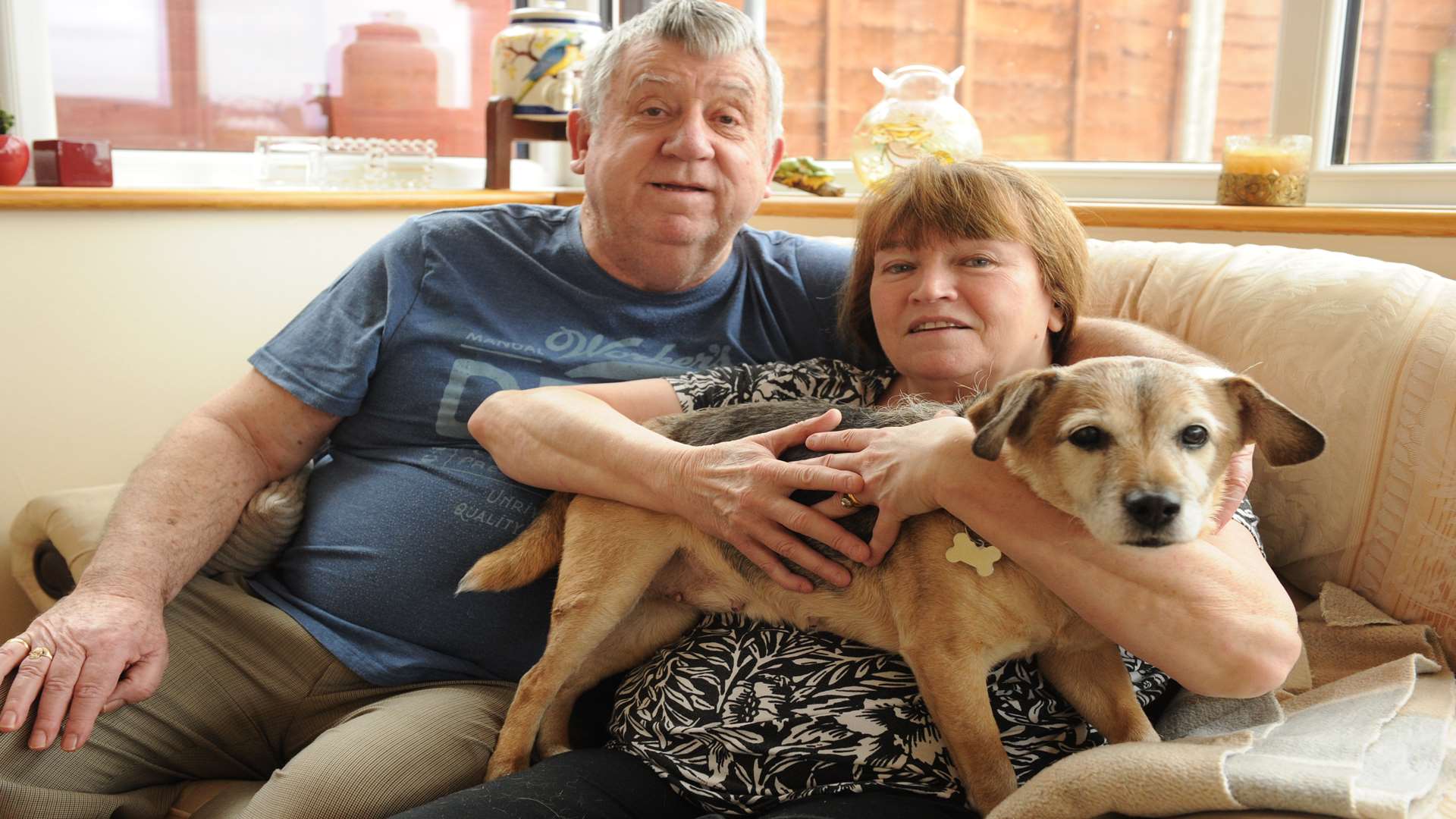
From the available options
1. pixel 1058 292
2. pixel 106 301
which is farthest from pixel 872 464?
pixel 106 301

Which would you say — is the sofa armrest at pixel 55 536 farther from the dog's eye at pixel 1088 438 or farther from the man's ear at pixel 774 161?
the dog's eye at pixel 1088 438

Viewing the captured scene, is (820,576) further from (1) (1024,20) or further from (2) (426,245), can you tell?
(1) (1024,20)

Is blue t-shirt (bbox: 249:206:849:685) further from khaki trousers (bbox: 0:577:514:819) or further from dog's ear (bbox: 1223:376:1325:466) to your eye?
dog's ear (bbox: 1223:376:1325:466)

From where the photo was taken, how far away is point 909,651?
4.74 feet

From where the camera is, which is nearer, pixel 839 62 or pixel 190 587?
pixel 190 587

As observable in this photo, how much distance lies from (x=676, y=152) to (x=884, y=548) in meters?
0.86

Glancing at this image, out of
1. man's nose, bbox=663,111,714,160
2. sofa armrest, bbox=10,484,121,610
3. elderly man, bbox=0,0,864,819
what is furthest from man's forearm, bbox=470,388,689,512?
sofa armrest, bbox=10,484,121,610

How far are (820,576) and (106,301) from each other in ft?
5.94

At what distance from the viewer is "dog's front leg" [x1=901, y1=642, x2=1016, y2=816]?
137cm

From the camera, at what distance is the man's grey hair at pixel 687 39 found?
6.59 ft

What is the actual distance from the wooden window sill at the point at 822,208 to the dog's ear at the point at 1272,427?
0.93 metres

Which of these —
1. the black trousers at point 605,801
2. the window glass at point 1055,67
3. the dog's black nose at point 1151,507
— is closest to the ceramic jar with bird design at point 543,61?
the window glass at point 1055,67

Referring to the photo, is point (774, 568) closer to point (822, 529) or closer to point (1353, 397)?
point (822, 529)

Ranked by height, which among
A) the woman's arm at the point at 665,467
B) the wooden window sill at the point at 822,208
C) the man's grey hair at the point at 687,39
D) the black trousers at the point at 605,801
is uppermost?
the man's grey hair at the point at 687,39
